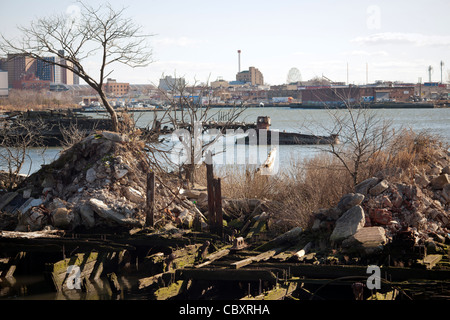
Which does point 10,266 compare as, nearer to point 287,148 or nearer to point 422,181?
point 422,181

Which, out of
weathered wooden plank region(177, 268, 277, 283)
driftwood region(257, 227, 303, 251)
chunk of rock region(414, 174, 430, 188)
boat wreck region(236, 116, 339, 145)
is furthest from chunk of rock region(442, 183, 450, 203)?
boat wreck region(236, 116, 339, 145)

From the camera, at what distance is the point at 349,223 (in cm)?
1281

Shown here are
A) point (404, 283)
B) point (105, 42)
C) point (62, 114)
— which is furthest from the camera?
point (62, 114)

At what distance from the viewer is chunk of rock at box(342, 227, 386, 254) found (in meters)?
12.1

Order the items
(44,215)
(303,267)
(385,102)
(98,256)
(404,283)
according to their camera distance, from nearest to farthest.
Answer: (404,283) < (303,267) < (98,256) < (44,215) < (385,102)

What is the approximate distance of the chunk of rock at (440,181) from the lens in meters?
15.0

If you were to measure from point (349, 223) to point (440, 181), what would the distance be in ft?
12.9

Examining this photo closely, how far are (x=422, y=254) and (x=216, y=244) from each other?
16.0 feet

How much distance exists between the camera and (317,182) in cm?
1616

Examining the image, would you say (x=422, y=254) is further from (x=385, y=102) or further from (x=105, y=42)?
(x=385, y=102)

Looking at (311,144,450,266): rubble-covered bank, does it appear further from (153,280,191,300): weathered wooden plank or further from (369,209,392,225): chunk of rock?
(153,280,191,300): weathered wooden plank

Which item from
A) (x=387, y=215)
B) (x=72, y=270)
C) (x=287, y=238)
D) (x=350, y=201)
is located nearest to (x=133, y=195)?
(x=72, y=270)

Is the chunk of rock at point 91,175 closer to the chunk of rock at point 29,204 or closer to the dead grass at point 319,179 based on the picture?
the chunk of rock at point 29,204
